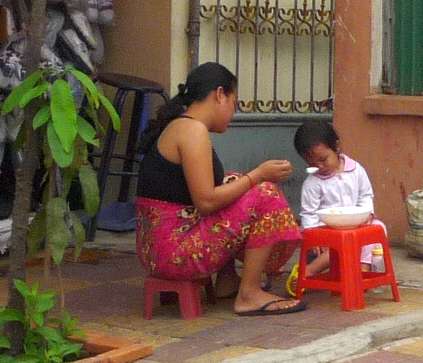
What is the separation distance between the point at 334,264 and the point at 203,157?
42.9 inches

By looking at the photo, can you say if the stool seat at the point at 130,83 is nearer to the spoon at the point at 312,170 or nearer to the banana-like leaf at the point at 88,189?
the spoon at the point at 312,170

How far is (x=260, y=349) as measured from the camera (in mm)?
5293

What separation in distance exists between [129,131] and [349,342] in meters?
3.78

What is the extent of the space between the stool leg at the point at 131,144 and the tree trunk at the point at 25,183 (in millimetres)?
3543

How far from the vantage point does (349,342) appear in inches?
214

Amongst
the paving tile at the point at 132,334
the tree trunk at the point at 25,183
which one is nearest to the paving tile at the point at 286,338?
the paving tile at the point at 132,334

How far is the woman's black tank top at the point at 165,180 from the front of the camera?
5.89 meters

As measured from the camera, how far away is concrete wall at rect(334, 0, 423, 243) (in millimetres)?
7898

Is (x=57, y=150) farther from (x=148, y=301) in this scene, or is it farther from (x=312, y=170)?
(x=312, y=170)

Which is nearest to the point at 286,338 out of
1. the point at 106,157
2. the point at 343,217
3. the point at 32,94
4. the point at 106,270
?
the point at 343,217

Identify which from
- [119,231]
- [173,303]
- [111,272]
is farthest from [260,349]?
[119,231]

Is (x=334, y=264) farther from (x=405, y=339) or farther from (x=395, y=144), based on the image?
(x=395, y=144)

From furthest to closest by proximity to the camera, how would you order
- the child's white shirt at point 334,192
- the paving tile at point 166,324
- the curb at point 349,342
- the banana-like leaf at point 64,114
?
the child's white shirt at point 334,192
the paving tile at point 166,324
the curb at point 349,342
the banana-like leaf at point 64,114

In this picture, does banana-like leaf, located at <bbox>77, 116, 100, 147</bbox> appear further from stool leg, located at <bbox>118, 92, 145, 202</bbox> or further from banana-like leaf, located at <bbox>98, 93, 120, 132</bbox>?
stool leg, located at <bbox>118, 92, 145, 202</bbox>
